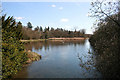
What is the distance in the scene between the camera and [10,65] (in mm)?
5176

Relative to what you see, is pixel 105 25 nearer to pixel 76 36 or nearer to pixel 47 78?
pixel 47 78

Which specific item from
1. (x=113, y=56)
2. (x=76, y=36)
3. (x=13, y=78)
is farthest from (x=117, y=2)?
(x=76, y=36)

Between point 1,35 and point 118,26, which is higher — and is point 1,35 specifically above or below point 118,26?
below

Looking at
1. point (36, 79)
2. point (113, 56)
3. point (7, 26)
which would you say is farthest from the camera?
point (36, 79)

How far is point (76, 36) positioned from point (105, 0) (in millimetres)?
64772

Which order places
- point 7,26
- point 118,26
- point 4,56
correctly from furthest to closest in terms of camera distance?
point 7,26 → point 4,56 → point 118,26

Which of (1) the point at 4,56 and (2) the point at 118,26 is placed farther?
(1) the point at 4,56

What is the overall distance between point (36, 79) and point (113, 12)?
20.2 ft

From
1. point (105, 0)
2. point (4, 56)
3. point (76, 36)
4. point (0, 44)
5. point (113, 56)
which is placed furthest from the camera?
point (76, 36)

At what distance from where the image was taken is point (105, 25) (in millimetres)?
3971

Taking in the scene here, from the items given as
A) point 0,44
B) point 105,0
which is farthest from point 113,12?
point 0,44

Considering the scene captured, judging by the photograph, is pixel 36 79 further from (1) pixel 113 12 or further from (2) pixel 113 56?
(1) pixel 113 12

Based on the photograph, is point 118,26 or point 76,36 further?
point 76,36

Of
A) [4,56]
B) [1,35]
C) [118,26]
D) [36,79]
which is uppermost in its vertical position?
[118,26]
